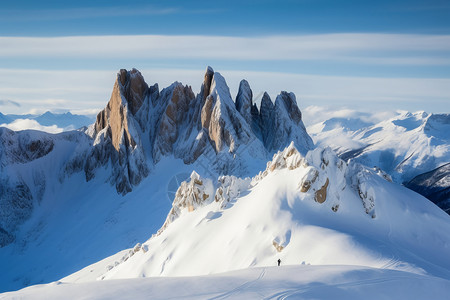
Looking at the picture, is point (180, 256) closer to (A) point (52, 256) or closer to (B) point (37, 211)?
(A) point (52, 256)

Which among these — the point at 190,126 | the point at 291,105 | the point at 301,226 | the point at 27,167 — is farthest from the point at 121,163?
the point at 301,226

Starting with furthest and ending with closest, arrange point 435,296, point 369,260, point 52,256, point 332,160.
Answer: point 52,256 < point 332,160 < point 369,260 < point 435,296

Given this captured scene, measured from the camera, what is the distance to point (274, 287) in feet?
93.5

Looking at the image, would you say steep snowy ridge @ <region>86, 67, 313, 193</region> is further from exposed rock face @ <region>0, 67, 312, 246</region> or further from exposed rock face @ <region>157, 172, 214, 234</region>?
exposed rock face @ <region>157, 172, 214, 234</region>

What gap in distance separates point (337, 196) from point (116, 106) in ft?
280

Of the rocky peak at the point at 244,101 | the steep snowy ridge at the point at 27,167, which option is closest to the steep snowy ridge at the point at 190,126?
the rocky peak at the point at 244,101

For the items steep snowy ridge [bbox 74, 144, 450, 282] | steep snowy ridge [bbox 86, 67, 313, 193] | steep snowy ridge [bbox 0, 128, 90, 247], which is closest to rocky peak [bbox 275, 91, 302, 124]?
steep snowy ridge [bbox 86, 67, 313, 193]

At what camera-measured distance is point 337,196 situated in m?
59.4

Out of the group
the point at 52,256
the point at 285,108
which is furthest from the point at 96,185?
the point at 285,108

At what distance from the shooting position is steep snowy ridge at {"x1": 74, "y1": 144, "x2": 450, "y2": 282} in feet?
157

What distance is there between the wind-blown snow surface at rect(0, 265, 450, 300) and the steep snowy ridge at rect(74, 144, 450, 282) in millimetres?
11164

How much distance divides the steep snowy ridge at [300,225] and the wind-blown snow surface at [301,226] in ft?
0.43

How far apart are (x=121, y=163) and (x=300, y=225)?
78673 millimetres

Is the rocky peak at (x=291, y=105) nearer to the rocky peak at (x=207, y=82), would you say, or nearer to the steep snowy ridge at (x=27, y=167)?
the rocky peak at (x=207, y=82)
